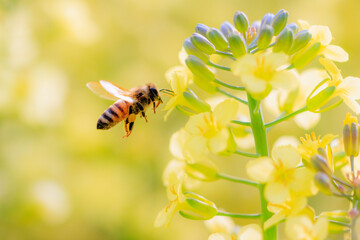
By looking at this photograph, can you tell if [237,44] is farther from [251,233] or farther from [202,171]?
[251,233]

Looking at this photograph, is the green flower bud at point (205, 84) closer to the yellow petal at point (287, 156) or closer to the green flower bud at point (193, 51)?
the green flower bud at point (193, 51)

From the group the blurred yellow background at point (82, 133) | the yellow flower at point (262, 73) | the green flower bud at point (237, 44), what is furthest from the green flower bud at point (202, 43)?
Answer: the blurred yellow background at point (82, 133)

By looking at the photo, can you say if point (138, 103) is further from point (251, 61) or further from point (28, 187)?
point (28, 187)

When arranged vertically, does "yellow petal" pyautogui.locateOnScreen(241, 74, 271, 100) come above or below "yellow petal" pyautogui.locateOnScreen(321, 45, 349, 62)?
below

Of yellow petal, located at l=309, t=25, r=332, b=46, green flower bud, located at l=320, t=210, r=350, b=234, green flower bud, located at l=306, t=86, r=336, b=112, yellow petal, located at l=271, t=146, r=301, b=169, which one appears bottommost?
green flower bud, located at l=320, t=210, r=350, b=234

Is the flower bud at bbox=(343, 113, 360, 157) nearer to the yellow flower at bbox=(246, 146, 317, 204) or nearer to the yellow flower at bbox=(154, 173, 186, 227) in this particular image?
the yellow flower at bbox=(246, 146, 317, 204)

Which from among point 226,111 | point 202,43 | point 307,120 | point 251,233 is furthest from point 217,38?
point 251,233

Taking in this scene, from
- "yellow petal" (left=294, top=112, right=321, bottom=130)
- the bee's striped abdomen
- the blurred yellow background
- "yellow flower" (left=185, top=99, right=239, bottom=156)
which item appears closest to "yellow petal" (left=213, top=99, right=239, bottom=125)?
"yellow flower" (left=185, top=99, right=239, bottom=156)
